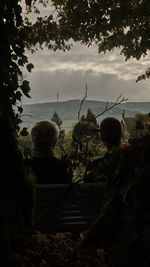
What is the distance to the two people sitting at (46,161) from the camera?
3.88m

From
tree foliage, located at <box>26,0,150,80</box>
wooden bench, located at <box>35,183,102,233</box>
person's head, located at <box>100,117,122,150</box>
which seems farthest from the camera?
tree foliage, located at <box>26,0,150,80</box>

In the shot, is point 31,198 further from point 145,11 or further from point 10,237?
point 145,11

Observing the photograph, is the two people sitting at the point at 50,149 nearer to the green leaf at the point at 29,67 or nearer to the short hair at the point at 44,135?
the short hair at the point at 44,135

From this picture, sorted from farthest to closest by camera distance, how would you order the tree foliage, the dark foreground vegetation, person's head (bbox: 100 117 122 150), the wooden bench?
the tree foliage < person's head (bbox: 100 117 122 150) < the wooden bench < the dark foreground vegetation

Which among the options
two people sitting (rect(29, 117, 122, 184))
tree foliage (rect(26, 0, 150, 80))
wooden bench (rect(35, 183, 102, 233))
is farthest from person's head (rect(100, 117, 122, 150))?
tree foliage (rect(26, 0, 150, 80))

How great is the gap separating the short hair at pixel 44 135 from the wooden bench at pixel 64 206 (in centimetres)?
122

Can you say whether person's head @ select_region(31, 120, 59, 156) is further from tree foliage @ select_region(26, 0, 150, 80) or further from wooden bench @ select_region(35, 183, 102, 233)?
tree foliage @ select_region(26, 0, 150, 80)

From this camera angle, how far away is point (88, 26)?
463 inches

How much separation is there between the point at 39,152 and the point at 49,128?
372 millimetres

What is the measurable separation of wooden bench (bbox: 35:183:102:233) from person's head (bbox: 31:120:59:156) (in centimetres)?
122

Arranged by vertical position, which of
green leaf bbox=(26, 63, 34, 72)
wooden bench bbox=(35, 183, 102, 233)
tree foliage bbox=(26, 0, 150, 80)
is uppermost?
tree foliage bbox=(26, 0, 150, 80)

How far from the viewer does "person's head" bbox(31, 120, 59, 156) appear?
391cm

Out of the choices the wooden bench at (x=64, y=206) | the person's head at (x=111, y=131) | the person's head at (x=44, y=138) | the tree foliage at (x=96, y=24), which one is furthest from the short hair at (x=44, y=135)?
the tree foliage at (x=96, y=24)

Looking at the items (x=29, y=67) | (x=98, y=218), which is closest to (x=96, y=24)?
(x=29, y=67)
